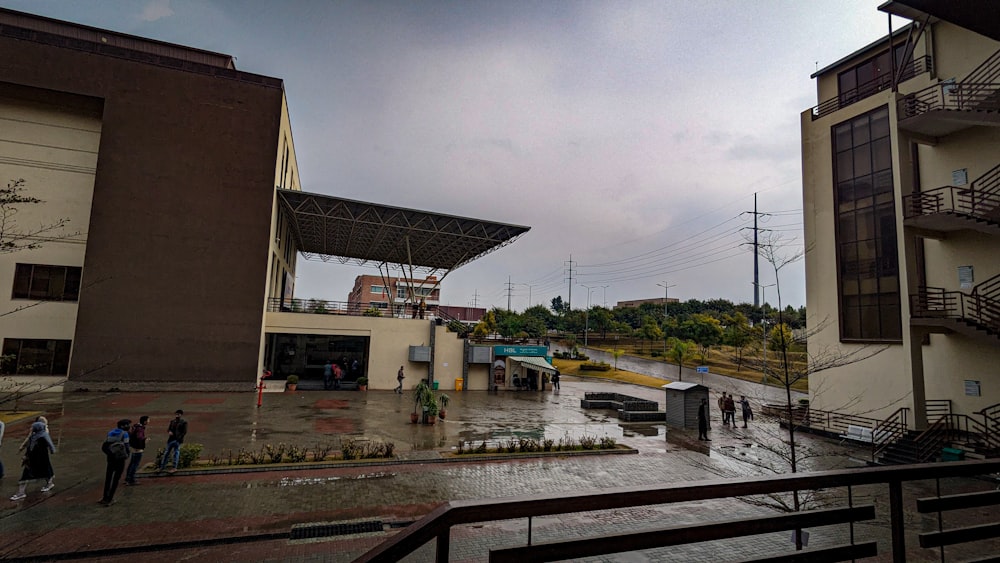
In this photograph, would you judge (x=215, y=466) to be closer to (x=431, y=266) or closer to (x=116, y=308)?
(x=116, y=308)

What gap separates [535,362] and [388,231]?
14839 millimetres

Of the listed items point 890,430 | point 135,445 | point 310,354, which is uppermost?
point 310,354

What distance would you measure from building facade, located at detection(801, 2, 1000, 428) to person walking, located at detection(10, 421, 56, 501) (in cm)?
2171

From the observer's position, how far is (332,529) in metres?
8.84

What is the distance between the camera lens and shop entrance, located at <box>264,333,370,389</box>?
1454 inches

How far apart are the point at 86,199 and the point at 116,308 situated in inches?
268

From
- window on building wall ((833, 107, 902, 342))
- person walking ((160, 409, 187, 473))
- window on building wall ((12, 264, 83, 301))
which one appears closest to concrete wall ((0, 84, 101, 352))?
window on building wall ((12, 264, 83, 301))

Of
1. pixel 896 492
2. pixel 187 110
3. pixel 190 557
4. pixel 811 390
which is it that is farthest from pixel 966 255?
pixel 187 110

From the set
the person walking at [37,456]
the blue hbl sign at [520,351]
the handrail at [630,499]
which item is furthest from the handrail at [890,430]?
the person walking at [37,456]

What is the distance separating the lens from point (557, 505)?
2.06 m

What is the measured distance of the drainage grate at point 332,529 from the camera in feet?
28.3

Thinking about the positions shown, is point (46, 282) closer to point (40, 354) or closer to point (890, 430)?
point (40, 354)

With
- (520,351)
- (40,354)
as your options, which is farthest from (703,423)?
(40,354)

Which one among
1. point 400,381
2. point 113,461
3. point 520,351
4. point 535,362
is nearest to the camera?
point 113,461
